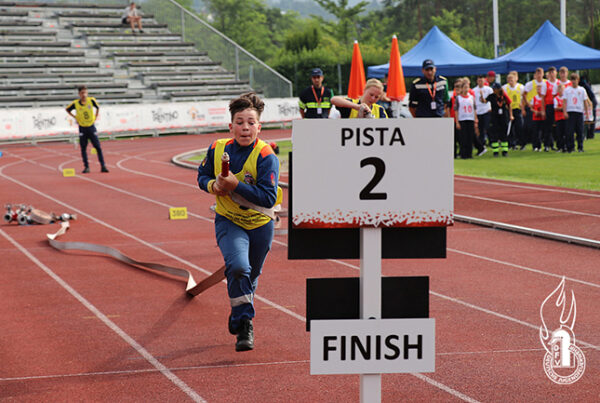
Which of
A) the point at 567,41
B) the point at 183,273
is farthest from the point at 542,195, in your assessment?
the point at 567,41

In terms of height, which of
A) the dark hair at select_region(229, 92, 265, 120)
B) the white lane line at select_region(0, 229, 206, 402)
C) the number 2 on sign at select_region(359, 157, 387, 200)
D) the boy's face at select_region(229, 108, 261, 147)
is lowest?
the white lane line at select_region(0, 229, 206, 402)

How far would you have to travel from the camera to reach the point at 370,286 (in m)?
3.44

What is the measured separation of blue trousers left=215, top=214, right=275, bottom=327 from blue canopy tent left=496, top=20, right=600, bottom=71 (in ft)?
80.0

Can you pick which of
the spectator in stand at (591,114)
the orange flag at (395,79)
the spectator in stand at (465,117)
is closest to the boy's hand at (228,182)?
the orange flag at (395,79)

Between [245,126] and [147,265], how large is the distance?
371 cm

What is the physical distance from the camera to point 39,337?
6.45 metres

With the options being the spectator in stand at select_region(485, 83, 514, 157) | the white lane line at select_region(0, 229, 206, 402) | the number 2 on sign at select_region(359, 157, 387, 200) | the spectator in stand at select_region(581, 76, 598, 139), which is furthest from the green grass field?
the number 2 on sign at select_region(359, 157, 387, 200)

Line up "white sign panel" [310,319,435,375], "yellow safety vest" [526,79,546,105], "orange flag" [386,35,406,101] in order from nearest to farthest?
"white sign panel" [310,319,435,375], "orange flag" [386,35,406,101], "yellow safety vest" [526,79,546,105]

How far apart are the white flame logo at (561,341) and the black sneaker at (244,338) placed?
6.26 ft

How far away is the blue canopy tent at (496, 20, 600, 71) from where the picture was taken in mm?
28531

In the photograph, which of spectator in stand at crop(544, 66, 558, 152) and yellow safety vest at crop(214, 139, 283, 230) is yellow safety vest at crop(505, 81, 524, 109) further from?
yellow safety vest at crop(214, 139, 283, 230)

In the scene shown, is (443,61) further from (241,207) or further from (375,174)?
(375,174)

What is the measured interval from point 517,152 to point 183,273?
17.3 metres

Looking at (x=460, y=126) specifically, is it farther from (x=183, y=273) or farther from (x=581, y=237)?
(x=183, y=273)
